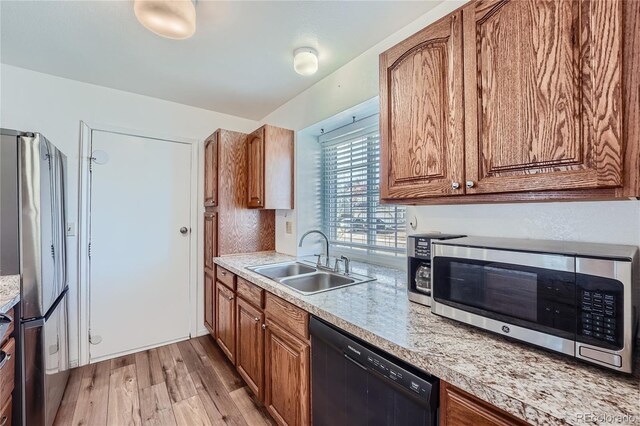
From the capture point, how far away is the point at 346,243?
2322 millimetres

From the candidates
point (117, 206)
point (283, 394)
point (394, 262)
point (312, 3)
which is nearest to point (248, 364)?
point (283, 394)

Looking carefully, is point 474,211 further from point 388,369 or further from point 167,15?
point 167,15

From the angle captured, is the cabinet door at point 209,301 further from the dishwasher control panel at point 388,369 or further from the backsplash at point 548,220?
the backsplash at point 548,220

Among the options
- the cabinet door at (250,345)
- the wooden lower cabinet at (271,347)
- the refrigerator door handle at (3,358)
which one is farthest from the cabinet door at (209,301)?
the refrigerator door handle at (3,358)

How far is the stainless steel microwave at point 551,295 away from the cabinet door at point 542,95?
0.21m

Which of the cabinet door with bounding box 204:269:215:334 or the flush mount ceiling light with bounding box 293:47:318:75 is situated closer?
the flush mount ceiling light with bounding box 293:47:318:75

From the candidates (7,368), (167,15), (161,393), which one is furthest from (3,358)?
(167,15)

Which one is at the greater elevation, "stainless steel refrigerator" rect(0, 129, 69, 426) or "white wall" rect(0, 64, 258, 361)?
"white wall" rect(0, 64, 258, 361)

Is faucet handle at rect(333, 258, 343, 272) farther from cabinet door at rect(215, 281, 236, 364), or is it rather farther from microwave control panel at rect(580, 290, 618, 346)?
microwave control panel at rect(580, 290, 618, 346)

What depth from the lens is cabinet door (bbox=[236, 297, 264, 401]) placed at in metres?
1.66

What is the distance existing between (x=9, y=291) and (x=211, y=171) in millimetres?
1573

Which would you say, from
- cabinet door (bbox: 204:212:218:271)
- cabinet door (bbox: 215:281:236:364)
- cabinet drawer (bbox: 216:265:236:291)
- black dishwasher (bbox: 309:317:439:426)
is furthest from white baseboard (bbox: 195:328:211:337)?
black dishwasher (bbox: 309:317:439:426)

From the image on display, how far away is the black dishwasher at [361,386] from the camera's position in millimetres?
805

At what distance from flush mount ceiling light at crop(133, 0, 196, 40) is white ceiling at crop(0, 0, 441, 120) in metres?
0.20
